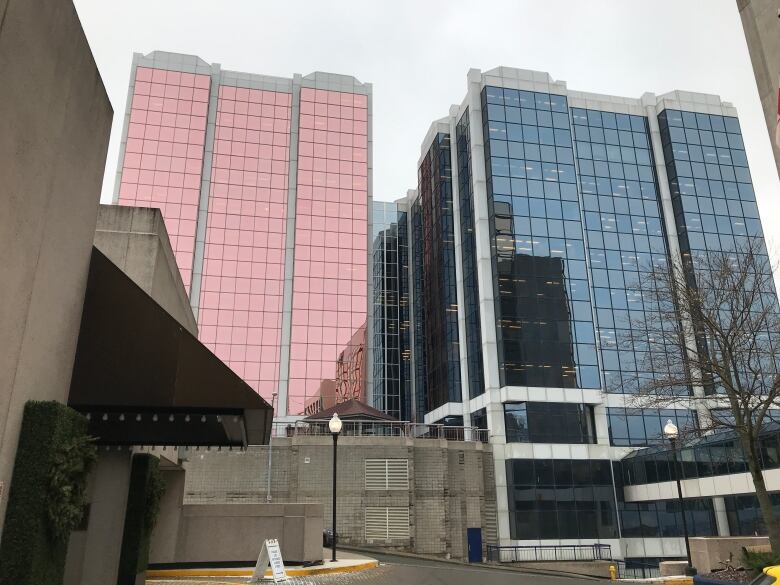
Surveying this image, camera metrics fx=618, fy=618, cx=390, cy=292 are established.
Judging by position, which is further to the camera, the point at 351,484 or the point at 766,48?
the point at 351,484

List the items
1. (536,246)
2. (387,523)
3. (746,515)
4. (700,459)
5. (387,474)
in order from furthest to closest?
(536,246), (700,459), (746,515), (387,474), (387,523)

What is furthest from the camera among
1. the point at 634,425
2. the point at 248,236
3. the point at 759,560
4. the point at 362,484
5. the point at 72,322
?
A: the point at 248,236

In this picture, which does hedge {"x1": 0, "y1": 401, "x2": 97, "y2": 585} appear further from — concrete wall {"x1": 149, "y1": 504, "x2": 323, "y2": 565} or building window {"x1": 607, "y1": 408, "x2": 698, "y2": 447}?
building window {"x1": 607, "y1": 408, "x2": 698, "y2": 447}

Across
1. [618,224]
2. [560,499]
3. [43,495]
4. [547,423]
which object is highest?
[618,224]

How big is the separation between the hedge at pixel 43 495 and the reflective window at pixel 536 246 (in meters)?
42.3

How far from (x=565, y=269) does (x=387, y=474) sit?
25.0 m

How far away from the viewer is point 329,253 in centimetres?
6450

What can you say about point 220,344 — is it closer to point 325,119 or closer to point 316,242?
point 316,242

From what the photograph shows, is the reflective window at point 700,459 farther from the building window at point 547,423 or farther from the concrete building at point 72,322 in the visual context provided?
the concrete building at point 72,322

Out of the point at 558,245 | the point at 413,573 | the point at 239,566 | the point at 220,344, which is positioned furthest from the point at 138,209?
the point at 220,344

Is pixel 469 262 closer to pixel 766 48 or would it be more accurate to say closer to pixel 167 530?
pixel 167 530

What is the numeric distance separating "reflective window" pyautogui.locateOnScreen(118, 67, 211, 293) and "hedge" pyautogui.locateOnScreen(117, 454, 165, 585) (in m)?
49.9

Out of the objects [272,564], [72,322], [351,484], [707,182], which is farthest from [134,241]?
[707,182]

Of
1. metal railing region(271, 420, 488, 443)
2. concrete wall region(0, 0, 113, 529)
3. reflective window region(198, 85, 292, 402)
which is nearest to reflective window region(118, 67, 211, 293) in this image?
reflective window region(198, 85, 292, 402)
